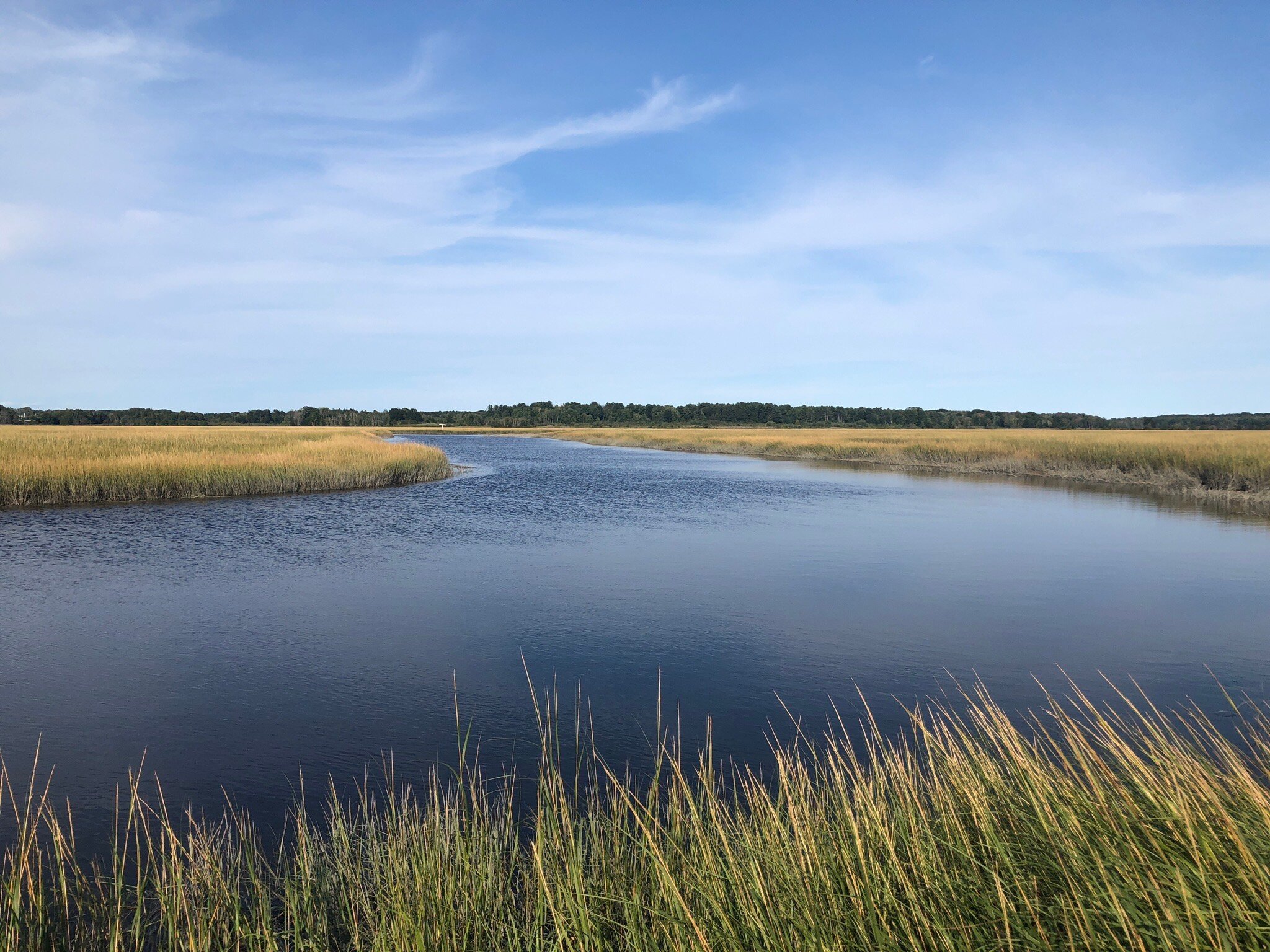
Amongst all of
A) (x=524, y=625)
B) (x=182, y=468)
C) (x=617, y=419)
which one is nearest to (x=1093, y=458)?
(x=524, y=625)

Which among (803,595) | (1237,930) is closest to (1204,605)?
(803,595)

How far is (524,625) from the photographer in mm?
9016

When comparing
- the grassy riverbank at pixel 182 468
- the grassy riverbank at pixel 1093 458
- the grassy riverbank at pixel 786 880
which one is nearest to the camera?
the grassy riverbank at pixel 786 880

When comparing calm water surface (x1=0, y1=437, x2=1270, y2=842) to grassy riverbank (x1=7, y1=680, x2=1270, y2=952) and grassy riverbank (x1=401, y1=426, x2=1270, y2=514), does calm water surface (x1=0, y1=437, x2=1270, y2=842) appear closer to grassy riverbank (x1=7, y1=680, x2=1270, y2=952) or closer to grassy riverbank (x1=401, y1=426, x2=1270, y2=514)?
grassy riverbank (x1=7, y1=680, x2=1270, y2=952)

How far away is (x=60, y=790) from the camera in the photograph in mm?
4879

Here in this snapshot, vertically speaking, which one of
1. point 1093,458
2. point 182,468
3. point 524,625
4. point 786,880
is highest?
point 1093,458

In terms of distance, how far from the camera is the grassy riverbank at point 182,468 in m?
19.4

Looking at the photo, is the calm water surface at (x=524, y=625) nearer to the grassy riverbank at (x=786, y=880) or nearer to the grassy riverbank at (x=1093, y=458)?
the grassy riverbank at (x=786, y=880)

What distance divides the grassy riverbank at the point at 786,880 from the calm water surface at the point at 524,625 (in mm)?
1579

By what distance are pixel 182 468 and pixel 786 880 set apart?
22884mm

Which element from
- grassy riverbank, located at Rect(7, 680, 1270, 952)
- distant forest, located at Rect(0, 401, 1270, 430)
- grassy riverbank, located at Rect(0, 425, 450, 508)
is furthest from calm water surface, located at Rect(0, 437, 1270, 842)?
distant forest, located at Rect(0, 401, 1270, 430)

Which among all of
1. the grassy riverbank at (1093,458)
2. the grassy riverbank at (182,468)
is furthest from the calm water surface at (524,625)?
the grassy riverbank at (1093,458)

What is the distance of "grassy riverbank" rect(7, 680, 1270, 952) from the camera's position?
2545 mm

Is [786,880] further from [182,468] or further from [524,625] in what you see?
[182,468]
